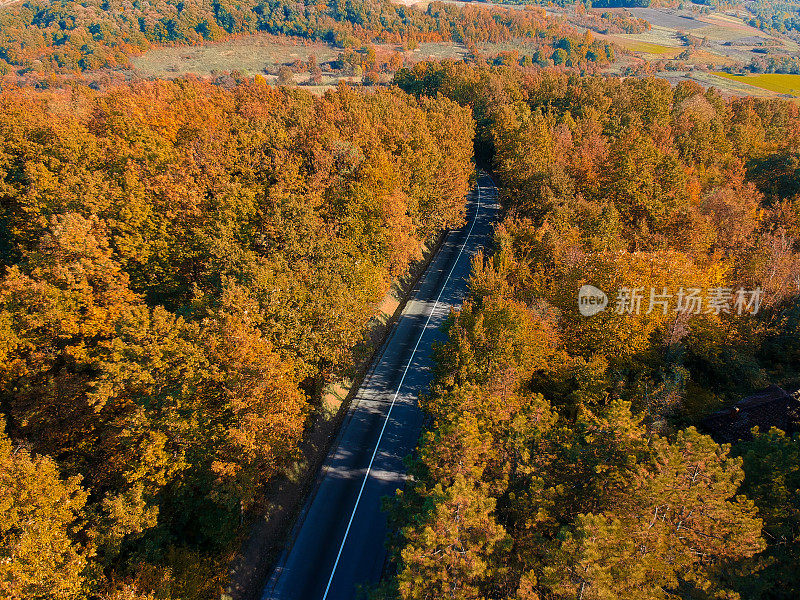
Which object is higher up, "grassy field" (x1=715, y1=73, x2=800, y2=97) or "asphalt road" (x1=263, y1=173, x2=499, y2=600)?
"grassy field" (x1=715, y1=73, x2=800, y2=97)

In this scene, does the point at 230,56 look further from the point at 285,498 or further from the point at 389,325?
the point at 285,498

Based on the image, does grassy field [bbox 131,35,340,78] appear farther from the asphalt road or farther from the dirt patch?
the dirt patch

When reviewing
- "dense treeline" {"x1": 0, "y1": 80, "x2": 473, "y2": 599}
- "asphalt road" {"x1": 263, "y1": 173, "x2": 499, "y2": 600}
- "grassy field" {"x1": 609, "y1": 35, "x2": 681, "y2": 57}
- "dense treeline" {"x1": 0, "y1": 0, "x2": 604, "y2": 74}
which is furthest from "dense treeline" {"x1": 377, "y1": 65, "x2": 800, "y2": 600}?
"dense treeline" {"x1": 0, "y1": 0, "x2": 604, "y2": 74}

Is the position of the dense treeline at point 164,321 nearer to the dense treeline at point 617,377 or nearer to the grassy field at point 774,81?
the dense treeline at point 617,377

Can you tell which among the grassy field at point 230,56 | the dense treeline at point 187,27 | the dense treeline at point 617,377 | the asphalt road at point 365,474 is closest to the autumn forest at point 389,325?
the dense treeline at point 617,377

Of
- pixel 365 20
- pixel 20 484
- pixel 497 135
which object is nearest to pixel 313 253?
pixel 20 484

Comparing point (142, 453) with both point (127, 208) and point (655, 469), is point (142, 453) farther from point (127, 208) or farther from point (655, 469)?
point (655, 469)
